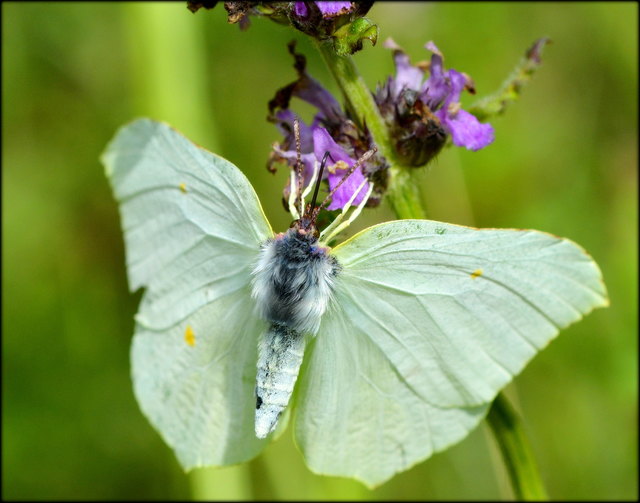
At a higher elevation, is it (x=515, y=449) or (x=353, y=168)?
(x=353, y=168)

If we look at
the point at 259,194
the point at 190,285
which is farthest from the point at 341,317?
the point at 259,194

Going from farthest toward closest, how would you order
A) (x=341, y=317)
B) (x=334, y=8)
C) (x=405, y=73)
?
(x=405, y=73)
(x=341, y=317)
(x=334, y=8)

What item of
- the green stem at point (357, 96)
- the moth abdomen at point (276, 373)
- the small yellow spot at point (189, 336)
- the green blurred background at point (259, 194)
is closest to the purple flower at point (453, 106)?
the green stem at point (357, 96)

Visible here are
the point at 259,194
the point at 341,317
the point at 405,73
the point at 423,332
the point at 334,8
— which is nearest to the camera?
the point at 334,8

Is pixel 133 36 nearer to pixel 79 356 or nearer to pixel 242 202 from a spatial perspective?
pixel 79 356

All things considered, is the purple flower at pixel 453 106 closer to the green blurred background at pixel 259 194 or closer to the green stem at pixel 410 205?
the green stem at pixel 410 205

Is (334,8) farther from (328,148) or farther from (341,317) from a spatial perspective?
(341,317)
